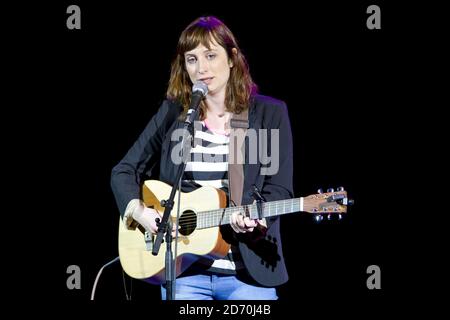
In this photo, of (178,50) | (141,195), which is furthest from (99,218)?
(178,50)

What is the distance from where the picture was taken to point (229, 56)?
3332 millimetres

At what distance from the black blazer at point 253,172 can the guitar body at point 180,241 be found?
9 cm

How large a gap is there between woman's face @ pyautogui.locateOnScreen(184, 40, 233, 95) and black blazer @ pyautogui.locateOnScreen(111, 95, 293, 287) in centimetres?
23

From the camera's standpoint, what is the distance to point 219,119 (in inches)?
130

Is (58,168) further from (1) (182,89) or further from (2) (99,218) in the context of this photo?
(1) (182,89)

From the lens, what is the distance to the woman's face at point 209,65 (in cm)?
323

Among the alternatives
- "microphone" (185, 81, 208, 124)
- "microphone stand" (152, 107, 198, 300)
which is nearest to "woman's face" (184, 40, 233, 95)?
"microphone" (185, 81, 208, 124)

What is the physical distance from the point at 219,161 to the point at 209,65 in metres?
0.52

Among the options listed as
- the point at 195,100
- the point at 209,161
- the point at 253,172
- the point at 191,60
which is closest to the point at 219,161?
the point at 209,161

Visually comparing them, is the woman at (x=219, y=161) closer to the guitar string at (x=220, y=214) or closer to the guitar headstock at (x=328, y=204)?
the guitar string at (x=220, y=214)

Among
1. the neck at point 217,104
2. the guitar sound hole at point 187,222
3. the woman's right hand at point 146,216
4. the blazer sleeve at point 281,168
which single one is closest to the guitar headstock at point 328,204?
the blazer sleeve at point 281,168

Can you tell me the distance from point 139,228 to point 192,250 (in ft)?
1.60

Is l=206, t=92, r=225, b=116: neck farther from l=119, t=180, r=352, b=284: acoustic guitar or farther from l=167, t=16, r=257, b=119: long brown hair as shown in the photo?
l=119, t=180, r=352, b=284: acoustic guitar

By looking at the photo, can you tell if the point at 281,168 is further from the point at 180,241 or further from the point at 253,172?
the point at 180,241
